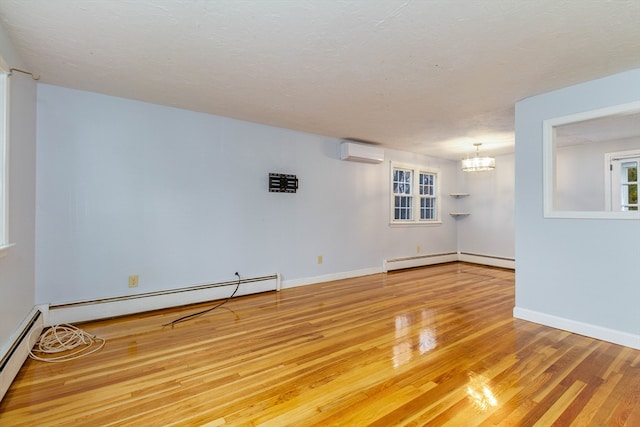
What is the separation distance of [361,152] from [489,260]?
146 inches

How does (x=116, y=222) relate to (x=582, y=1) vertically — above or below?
below

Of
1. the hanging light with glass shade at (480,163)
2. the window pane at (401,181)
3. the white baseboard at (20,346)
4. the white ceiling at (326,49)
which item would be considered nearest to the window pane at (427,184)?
the window pane at (401,181)

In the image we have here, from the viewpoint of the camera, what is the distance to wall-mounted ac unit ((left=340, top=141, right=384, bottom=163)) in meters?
4.86

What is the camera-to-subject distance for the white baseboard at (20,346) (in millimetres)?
1830

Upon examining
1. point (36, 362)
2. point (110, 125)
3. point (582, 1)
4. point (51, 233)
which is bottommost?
point (36, 362)

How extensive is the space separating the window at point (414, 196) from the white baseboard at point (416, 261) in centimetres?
73

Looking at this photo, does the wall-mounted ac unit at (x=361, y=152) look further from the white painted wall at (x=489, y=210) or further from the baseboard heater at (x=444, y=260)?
the white painted wall at (x=489, y=210)

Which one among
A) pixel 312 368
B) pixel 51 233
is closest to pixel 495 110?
pixel 312 368

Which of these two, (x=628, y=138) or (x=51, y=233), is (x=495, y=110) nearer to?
(x=628, y=138)

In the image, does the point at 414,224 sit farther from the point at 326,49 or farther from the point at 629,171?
the point at 326,49

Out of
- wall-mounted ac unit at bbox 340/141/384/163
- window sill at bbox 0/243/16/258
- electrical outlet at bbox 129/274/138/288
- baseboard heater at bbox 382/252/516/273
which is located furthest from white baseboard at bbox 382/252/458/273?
window sill at bbox 0/243/16/258

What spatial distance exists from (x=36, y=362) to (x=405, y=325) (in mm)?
3063

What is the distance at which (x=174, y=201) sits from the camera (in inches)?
138

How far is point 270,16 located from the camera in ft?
5.99
